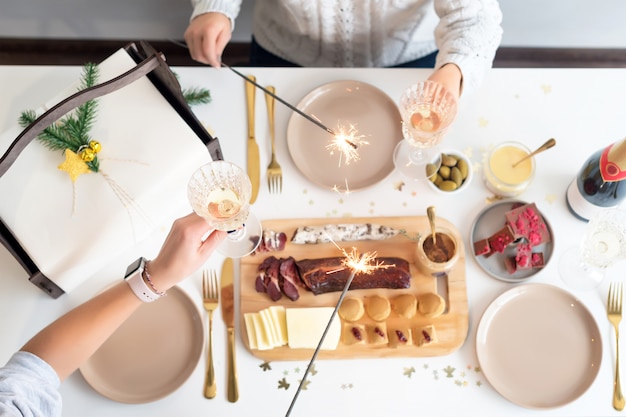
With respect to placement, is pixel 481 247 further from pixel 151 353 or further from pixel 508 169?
pixel 151 353

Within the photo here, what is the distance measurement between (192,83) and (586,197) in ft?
3.47

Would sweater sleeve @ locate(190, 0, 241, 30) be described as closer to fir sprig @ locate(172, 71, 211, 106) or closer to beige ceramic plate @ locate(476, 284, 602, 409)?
fir sprig @ locate(172, 71, 211, 106)

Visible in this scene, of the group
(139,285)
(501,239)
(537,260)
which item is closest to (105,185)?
(139,285)

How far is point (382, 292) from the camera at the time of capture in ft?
4.26

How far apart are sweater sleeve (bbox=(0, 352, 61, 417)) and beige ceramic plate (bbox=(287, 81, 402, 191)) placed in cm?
73

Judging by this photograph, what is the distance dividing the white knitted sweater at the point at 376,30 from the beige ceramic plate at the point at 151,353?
0.80 meters

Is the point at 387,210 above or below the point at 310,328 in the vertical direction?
above

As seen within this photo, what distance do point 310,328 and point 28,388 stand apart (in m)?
0.59

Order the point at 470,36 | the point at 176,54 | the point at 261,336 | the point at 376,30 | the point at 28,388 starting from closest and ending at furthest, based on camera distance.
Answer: the point at 28,388, the point at 261,336, the point at 470,36, the point at 376,30, the point at 176,54

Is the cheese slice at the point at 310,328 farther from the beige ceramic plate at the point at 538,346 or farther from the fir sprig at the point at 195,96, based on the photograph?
the fir sprig at the point at 195,96

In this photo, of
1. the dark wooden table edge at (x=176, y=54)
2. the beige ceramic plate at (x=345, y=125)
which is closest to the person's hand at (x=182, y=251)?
the beige ceramic plate at (x=345, y=125)

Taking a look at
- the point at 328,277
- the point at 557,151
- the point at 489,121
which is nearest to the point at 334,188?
the point at 328,277

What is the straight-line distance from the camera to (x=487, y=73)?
56.9 inches

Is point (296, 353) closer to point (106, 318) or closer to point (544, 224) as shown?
point (106, 318)
